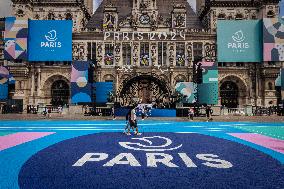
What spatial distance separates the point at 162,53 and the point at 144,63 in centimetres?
329

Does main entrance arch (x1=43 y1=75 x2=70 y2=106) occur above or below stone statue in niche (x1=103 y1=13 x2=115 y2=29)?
below

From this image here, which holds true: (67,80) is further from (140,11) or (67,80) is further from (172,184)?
(172,184)

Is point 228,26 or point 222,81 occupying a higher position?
point 228,26

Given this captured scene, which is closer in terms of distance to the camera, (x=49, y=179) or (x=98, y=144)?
(x=49, y=179)

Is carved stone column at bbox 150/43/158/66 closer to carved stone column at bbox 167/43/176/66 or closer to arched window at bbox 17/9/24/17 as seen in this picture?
carved stone column at bbox 167/43/176/66

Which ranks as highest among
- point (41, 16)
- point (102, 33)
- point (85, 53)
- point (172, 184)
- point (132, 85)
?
point (41, 16)

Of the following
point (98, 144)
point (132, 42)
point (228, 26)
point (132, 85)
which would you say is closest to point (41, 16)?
point (132, 42)

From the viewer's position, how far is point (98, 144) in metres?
10.9

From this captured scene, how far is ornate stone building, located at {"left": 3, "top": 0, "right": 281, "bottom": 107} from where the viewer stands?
4419 centimetres

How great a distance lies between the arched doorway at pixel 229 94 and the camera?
152 ft

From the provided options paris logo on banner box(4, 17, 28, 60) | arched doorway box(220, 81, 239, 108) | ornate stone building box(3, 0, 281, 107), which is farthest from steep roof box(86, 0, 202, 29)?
arched doorway box(220, 81, 239, 108)

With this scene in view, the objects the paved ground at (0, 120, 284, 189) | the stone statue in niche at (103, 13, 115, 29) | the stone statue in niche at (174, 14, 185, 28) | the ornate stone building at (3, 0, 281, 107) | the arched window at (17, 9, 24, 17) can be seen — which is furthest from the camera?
the arched window at (17, 9, 24, 17)

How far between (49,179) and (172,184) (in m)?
2.65

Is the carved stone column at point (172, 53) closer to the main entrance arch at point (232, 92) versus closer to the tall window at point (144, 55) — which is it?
the tall window at point (144, 55)
